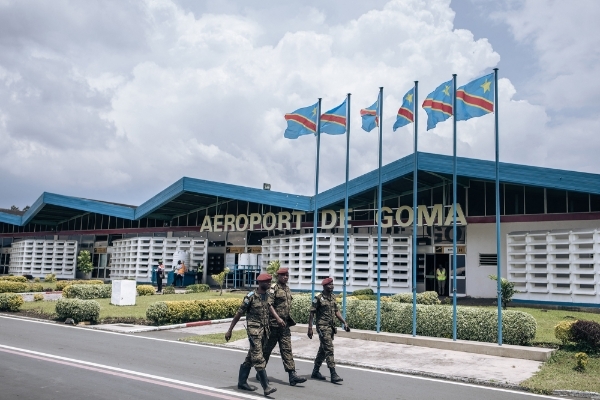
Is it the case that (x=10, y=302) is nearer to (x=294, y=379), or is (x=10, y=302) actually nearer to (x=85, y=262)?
(x=294, y=379)

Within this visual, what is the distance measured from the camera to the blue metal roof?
67.9ft

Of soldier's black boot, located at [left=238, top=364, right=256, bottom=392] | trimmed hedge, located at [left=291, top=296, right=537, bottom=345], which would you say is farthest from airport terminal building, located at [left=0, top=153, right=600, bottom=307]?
soldier's black boot, located at [left=238, top=364, right=256, bottom=392]

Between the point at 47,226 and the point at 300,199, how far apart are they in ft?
91.2

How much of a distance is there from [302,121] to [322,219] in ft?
42.2

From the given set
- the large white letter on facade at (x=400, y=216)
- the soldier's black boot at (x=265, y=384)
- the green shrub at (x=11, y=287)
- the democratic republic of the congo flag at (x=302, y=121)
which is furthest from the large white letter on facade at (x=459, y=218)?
the green shrub at (x=11, y=287)

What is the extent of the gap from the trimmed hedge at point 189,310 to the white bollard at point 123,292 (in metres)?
5.02

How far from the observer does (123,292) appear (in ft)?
72.5

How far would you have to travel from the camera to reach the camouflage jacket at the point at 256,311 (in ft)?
28.6

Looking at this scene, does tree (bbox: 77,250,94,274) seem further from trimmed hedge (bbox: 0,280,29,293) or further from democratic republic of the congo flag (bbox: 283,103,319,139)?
democratic republic of the congo flag (bbox: 283,103,319,139)

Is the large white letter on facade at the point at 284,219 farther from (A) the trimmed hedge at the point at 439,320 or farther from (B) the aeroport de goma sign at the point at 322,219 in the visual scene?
(A) the trimmed hedge at the point at 439,320

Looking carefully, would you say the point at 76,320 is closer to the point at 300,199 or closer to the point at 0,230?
the point at 300,199

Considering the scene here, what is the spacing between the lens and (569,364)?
10.8 metres

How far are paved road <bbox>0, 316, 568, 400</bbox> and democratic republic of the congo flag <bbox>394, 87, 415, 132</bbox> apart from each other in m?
6.94

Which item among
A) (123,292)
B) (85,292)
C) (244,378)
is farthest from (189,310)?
(244,378)
